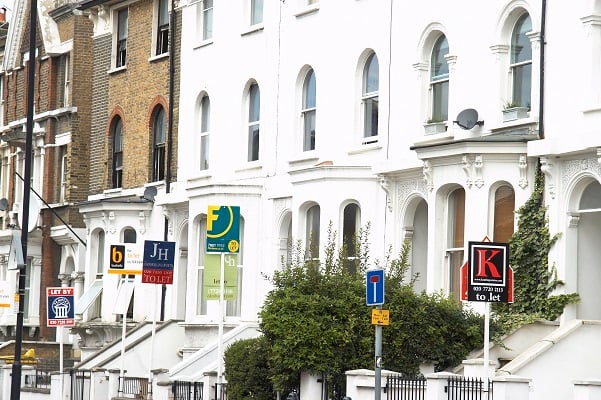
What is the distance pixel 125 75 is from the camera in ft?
144

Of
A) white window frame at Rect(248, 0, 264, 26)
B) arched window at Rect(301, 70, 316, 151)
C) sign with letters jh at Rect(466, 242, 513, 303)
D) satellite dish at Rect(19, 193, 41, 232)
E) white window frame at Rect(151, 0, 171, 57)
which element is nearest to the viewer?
sign with letters jh at Rect(466, 242, 513, 303)

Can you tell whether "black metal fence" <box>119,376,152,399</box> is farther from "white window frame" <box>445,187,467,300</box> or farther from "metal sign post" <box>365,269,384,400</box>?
"metal sign post" <box>365,269,384,400</box>

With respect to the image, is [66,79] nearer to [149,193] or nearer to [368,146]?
[149,193]

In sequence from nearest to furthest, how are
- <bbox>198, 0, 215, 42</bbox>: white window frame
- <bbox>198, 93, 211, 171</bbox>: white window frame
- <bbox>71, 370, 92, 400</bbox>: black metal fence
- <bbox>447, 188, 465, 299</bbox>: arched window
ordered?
<bbox>447, 188, 465, 299</bbox>: arched window < <bbox>71, 370, 92, 400</bbox>: black metal fence < <bbox>198, 93, 211, 171</bbox>: white window frame < <bbox>198, 0, 215, 42</bbox>: white window frame

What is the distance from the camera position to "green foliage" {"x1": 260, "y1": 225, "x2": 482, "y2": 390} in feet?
89.4

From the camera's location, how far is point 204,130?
4022cm

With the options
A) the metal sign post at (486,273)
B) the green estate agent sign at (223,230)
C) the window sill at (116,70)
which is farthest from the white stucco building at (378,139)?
the metal sign post at (486,273)

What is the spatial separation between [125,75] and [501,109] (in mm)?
17223

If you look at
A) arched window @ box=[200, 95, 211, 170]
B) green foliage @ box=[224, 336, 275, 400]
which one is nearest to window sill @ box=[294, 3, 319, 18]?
arched window @ box=[200, 95, 211, 170]

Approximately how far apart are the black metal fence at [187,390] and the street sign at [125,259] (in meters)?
5.26

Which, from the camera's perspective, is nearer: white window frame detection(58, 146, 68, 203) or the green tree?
the green tree

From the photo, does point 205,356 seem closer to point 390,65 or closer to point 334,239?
point 334,239

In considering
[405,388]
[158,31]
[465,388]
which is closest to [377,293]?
[465,388]

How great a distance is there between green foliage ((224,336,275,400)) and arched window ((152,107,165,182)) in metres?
13.1
